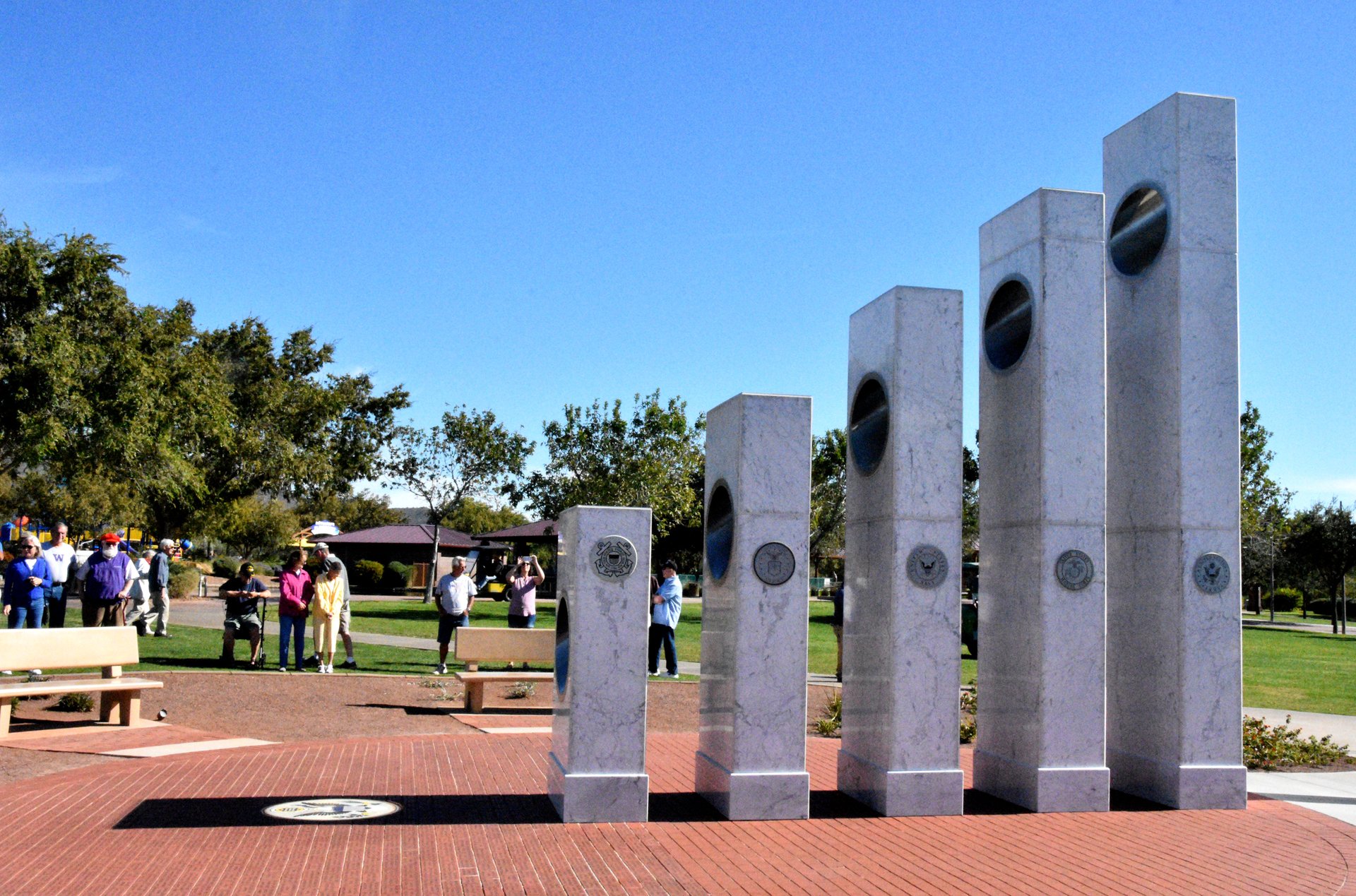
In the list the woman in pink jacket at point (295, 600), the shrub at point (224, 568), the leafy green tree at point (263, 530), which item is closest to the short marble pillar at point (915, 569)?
the woman in pink jacket at point (295, 600)

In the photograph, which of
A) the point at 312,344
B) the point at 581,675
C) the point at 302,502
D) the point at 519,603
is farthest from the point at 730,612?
the point at 302,502

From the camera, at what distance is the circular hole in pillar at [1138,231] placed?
29.1 ft

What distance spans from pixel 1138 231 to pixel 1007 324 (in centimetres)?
141

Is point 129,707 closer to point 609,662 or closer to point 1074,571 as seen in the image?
point 609,662

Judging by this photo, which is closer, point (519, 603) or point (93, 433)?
point (519, 603)

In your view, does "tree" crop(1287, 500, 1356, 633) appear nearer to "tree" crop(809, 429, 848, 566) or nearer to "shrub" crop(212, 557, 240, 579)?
"tree" crop(809, 429, 848, 566)

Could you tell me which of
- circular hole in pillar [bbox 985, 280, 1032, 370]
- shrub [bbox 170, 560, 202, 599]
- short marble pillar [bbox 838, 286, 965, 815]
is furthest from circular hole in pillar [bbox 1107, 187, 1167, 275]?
shrub [bbox 170, 560, 202, 599]

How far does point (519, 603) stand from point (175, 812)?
8.92 m

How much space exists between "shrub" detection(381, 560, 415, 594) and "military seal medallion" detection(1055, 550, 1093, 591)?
40.4 meters

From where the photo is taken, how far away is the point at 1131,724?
8859 mm

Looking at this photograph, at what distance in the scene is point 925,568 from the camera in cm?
805

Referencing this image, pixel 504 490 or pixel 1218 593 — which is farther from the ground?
pixel 504 490

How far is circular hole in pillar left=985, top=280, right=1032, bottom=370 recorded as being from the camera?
8.60 m

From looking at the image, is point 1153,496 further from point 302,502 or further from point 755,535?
point 302,502
